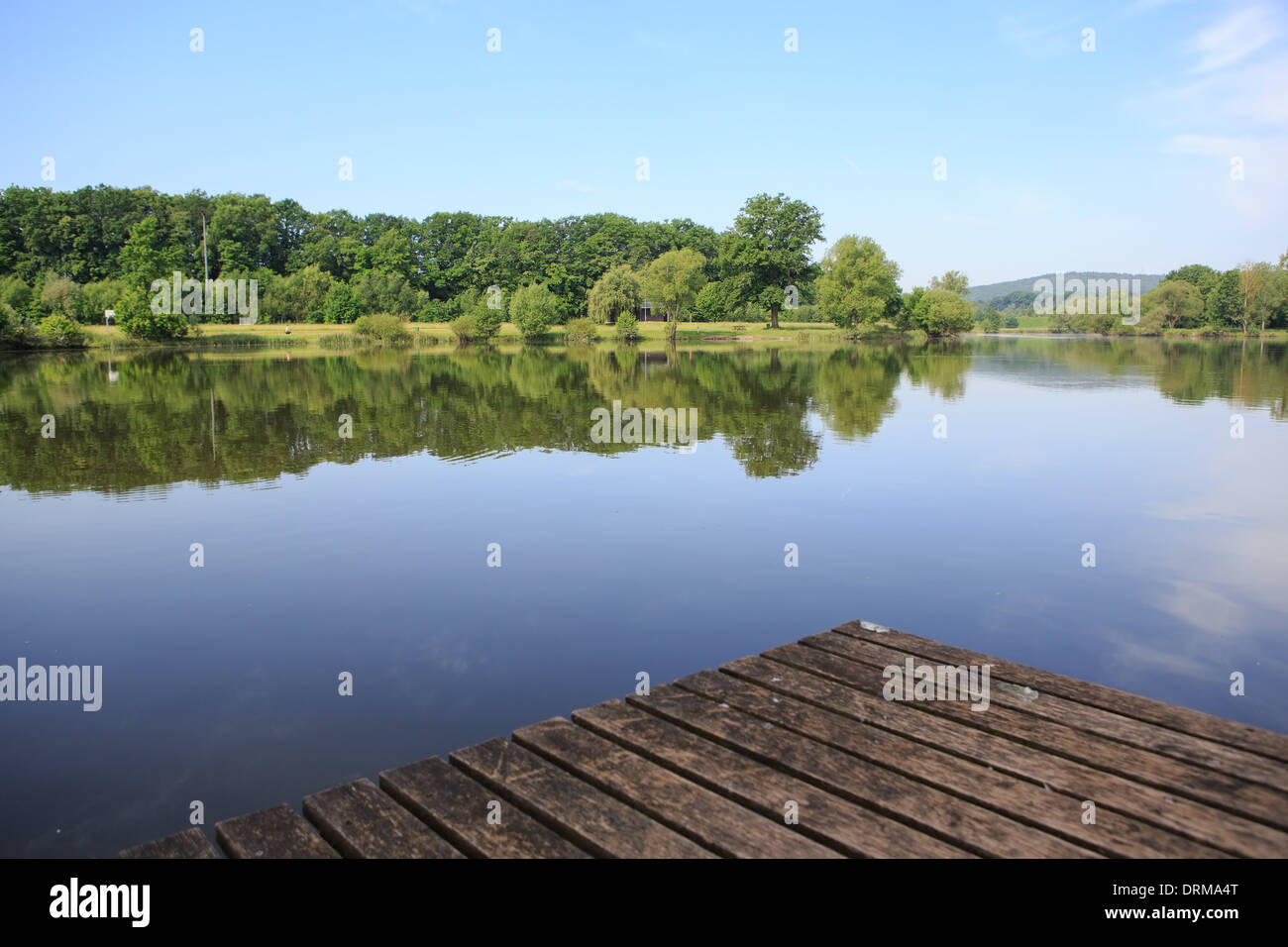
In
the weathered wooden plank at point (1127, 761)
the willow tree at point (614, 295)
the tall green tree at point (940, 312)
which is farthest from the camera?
the tall green tree at point (940, 312)

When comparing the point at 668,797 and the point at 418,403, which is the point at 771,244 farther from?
the point at 668,797

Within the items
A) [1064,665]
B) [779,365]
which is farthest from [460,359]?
[1064,665]

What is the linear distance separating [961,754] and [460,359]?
44745 millimetres

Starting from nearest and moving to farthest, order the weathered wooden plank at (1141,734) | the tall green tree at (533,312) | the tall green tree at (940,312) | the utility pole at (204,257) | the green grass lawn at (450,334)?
the weathered wooden plank at (1141,734), the green grass lawn at (450,334), the tall green tree at (533,312), the utility pole at (204,257), the tall green tree at (940,312)

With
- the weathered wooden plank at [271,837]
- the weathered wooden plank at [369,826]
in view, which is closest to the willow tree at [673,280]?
the weathered wooden plank at [369,826]

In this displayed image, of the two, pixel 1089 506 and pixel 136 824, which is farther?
pixel 1089 506

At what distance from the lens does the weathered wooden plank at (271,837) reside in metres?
3.07

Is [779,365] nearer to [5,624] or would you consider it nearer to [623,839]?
[5,624]

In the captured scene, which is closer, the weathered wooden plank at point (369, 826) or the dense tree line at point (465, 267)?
the weathered wooden plank at point (369, 826)

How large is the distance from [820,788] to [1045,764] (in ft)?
3.16

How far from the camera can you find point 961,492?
11695 mm

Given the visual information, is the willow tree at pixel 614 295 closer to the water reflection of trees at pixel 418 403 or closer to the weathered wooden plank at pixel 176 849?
the water reflection of trees at pixel 418 403

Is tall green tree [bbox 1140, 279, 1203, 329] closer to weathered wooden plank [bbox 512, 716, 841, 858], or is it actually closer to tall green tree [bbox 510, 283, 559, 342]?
tall green tree [bbox 510, 283, 559, 342]

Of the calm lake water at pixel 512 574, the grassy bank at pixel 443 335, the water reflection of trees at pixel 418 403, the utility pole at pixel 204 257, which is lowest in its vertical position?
the calm lake water at pixel 512 574
